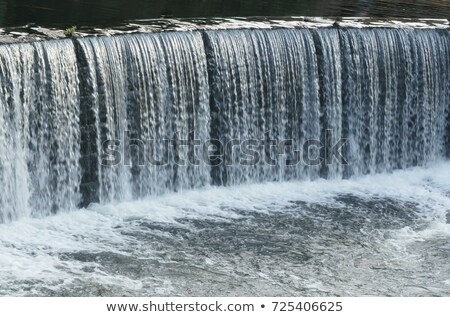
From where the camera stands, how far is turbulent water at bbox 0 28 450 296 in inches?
438

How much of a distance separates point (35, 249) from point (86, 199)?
5.37 feet

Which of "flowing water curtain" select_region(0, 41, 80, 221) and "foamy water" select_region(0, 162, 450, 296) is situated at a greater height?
"flowing water curtain" select_region(0, 41, 80, 221)

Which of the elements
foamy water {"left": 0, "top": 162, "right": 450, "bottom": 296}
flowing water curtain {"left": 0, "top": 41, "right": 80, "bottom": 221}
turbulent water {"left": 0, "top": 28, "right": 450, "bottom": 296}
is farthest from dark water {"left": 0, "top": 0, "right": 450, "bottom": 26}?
foamy water {"left": 0, "top": 162, "right": 450, "bottom": 296}

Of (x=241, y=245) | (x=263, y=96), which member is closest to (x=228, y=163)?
(x=263, y=96)

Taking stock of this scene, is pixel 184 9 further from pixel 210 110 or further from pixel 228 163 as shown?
pixel 228 163

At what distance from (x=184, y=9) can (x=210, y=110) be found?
2.92 meters

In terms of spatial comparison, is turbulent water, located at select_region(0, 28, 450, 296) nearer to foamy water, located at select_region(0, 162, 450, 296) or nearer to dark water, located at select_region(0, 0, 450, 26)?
foamy water, located at select_region(0, 162, 450, 296)

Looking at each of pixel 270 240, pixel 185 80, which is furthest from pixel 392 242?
pixel 185 80

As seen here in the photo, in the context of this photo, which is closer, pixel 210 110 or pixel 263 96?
pixel 210 110

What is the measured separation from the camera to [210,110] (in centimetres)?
1387

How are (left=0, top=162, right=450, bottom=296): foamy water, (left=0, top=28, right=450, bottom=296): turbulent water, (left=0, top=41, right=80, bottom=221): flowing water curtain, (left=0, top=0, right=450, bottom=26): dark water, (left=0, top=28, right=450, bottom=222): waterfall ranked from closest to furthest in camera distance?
(left=0, top=162, right=450, bottom=296): foamy water < (left=0, top=28, right=450, bottom=296): turbulent water < (left=0, top=41, right=80, bottom=221): flowing water curtain < (left=0, top=28, right=450, bottom=222): waterfall < (left=0, top=0, right=450, bottom=26): dark water

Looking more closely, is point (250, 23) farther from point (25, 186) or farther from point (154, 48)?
point (25, 186)

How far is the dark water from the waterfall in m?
1.57

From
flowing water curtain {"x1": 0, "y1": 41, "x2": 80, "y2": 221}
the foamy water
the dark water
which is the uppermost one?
the dark water
